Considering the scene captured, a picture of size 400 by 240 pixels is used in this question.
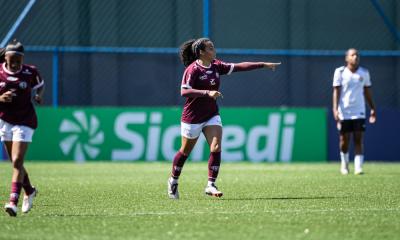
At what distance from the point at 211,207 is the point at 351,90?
5.13 metres

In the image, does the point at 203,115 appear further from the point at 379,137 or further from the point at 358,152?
the point at 379,137

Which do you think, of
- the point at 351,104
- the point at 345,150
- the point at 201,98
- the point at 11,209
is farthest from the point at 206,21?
the point at 11,209

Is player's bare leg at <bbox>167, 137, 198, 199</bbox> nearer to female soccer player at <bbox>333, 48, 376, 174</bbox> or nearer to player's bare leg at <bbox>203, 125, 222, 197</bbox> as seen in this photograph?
player's bare leg at <bbox>203, 125, 222, 197</bbox>

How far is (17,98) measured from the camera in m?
5.22

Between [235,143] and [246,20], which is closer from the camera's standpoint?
[235,143]

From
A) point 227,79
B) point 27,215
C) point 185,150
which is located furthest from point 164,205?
point 227,79

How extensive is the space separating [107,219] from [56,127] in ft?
27.3

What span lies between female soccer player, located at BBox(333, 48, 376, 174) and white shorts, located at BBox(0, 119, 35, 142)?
19.9 ft

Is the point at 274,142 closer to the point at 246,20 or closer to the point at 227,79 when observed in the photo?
the point at 227,79

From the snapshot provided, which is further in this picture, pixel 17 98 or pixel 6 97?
pixel 17 98

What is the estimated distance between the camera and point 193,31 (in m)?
16.2

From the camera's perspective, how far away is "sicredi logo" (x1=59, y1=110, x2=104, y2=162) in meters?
12.8

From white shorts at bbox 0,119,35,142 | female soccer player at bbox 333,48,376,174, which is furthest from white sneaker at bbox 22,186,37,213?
female soccer player at bbox 333,48,376,174

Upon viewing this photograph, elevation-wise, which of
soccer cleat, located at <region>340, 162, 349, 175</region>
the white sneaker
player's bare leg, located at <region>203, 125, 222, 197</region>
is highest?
player's bare leg, located at <region>203, 125, 222, 197</region>
